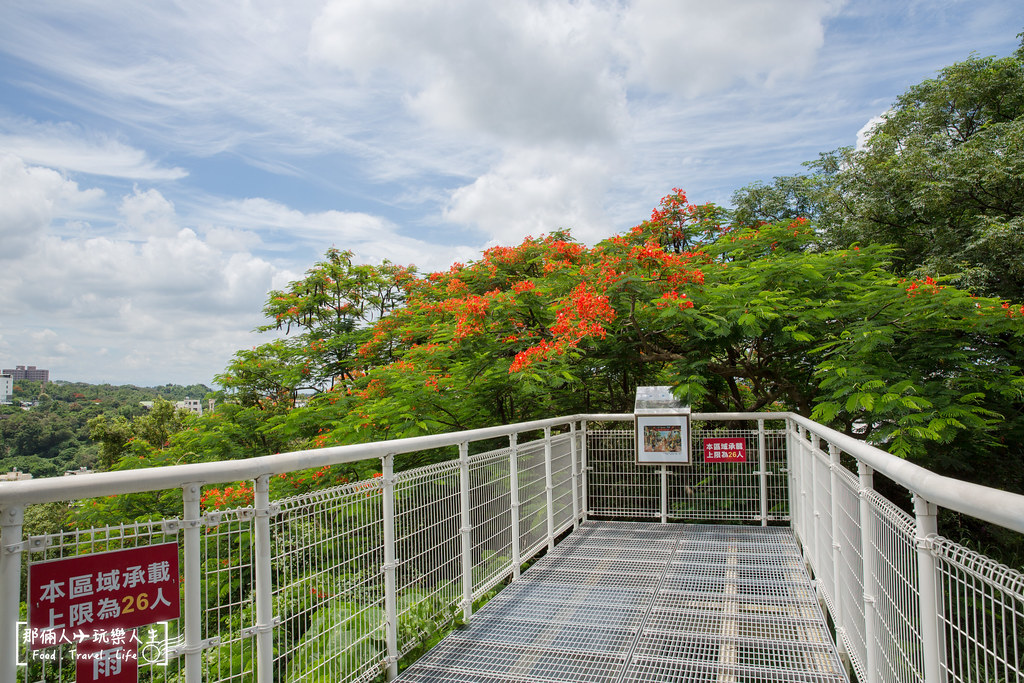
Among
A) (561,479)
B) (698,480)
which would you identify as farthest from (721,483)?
(561,479)

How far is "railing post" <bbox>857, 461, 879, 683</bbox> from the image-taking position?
2752 millimetres

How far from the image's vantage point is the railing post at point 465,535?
14.3 ft

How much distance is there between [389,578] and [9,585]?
1963 mm

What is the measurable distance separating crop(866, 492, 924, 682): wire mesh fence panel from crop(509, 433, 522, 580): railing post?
2.99 meters

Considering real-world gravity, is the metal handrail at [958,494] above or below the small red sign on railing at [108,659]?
above

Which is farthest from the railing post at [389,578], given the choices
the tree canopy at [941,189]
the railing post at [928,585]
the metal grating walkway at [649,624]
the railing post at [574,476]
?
the tree canopy at [941,189]

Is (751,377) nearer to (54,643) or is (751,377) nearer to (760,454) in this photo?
(760,454)

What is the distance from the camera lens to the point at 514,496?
5348 mm

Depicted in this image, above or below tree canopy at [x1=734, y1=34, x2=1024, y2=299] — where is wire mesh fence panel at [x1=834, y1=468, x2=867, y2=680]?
below

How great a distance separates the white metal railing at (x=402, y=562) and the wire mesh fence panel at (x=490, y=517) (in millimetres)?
20

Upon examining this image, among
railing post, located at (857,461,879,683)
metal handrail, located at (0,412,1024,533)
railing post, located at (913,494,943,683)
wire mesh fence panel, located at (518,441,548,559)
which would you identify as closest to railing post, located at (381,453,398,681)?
metal handrail, located at (0,412,1024,533)

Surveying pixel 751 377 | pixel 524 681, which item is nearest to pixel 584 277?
pixel 751 377

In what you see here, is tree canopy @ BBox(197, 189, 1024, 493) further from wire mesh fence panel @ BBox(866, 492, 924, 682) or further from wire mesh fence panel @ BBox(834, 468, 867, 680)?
wire mesh fence panel @ BBox(866, 492, 924, 682)

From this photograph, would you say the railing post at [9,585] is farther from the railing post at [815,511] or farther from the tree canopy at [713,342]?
the tree canopy at [713,342]
